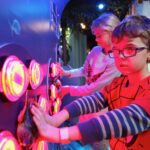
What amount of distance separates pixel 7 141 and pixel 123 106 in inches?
17.6

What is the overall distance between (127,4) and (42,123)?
11.3 feet

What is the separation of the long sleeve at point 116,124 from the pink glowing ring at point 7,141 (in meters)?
0.18

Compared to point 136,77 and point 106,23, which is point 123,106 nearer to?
point 136,77

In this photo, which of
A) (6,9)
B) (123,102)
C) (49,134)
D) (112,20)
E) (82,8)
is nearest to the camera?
(6,9)

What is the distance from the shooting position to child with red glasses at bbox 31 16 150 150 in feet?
2.14

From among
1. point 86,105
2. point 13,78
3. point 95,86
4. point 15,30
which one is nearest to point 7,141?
point 13,78

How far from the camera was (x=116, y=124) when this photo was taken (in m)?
0.68

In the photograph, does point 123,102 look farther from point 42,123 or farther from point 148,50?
point 42,123

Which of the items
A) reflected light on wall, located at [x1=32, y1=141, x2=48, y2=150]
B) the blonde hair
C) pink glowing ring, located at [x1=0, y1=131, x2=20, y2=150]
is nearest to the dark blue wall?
pink glowing ring, located at [x1=0, y1=131, x2=20, y2=150]

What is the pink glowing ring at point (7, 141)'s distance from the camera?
0.47m

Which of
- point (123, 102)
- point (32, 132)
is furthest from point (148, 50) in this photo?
point (32, 132)

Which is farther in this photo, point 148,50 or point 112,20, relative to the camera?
point 112,20

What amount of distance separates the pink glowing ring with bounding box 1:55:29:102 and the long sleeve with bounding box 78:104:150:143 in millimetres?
170

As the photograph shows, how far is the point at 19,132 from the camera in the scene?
1.82 ft
